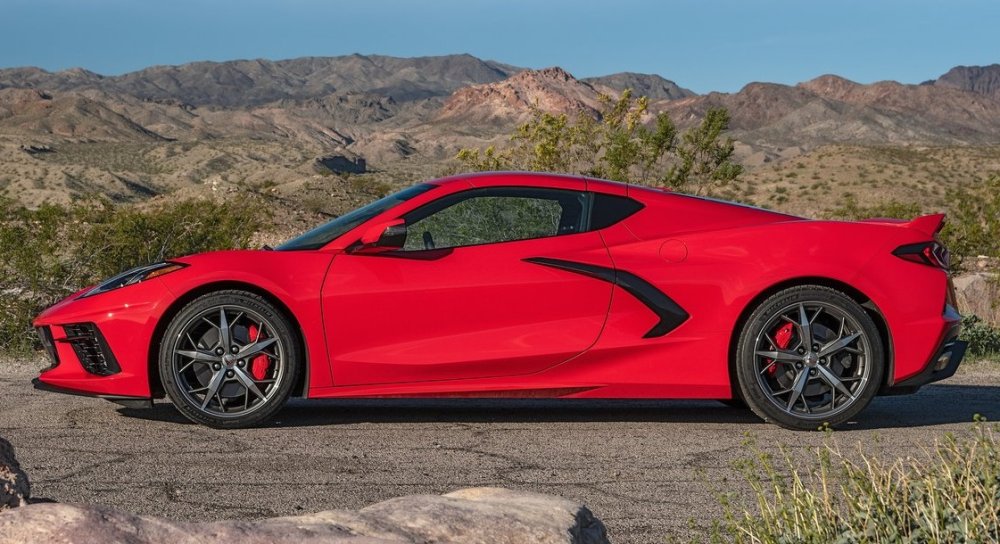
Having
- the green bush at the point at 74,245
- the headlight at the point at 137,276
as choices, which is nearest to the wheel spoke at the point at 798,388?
the headlight at the point at 137,276

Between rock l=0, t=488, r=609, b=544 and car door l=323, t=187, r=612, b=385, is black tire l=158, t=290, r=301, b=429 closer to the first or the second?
car door l=323, t=187, r=612, b=385

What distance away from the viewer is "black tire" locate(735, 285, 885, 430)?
22.4ft

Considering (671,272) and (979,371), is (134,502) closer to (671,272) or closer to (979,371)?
(671,272)

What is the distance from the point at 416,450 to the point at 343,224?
4.79 feet

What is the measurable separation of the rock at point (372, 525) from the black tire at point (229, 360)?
3.62 metres

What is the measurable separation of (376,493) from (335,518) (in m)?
2.53

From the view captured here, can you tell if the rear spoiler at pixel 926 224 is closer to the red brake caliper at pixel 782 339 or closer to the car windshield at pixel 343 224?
the red brake caliper at pixel 782 339

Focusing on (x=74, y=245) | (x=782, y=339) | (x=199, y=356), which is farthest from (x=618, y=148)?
(x=199, y=356)

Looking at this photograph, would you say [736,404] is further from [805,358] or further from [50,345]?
[50,345]

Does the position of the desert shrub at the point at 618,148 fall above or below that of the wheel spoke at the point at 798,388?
above

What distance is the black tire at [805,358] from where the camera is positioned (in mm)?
6820

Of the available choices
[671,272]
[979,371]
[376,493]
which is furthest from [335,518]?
[979,371]

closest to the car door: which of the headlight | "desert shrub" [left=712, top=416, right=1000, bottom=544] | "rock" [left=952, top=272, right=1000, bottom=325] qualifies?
the headlight

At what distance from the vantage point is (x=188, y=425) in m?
6.79
